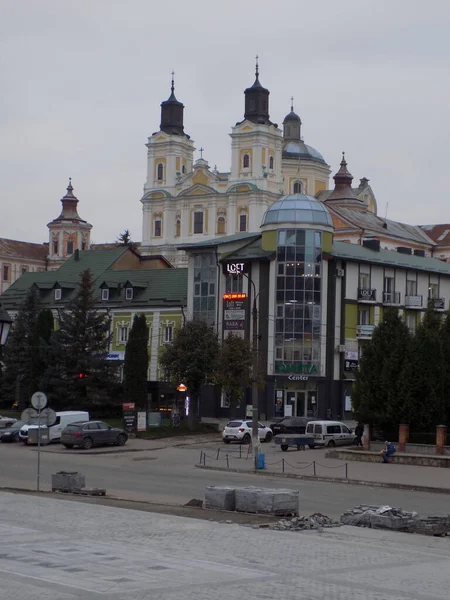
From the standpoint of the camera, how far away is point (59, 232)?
14838 cm

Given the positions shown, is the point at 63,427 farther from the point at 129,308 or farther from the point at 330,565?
the point at 330,565

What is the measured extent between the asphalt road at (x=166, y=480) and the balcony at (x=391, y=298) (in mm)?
25180

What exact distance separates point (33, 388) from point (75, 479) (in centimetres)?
4106

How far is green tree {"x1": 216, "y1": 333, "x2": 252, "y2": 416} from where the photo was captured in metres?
56.8

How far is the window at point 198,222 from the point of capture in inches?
4934

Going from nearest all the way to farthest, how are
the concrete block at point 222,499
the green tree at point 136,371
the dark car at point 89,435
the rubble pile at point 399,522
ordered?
the rubble pile at point 399,522 < the concrete block at point 222,499 < the dark car at point 89,435 < the green tree at point 136,371

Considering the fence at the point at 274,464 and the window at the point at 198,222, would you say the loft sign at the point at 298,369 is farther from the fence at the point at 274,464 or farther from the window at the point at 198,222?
the window at the point at 198,222

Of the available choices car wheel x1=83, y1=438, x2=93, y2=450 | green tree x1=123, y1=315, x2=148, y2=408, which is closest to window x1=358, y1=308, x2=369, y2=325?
green tree x1=123, y1=315, x2=148, y2=408

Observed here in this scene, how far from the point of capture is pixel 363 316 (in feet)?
221

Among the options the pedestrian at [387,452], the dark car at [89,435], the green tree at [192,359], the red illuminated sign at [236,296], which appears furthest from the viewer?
the red illuminated sign at [236,296]

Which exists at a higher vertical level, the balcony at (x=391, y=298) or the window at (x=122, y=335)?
the balcony at (x=391, y=298)

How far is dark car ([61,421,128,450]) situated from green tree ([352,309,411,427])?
38.8 ft

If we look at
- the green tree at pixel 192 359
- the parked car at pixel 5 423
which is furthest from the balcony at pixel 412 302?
the parked car at pixel 5 423

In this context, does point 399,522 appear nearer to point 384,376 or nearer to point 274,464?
point 274,464
